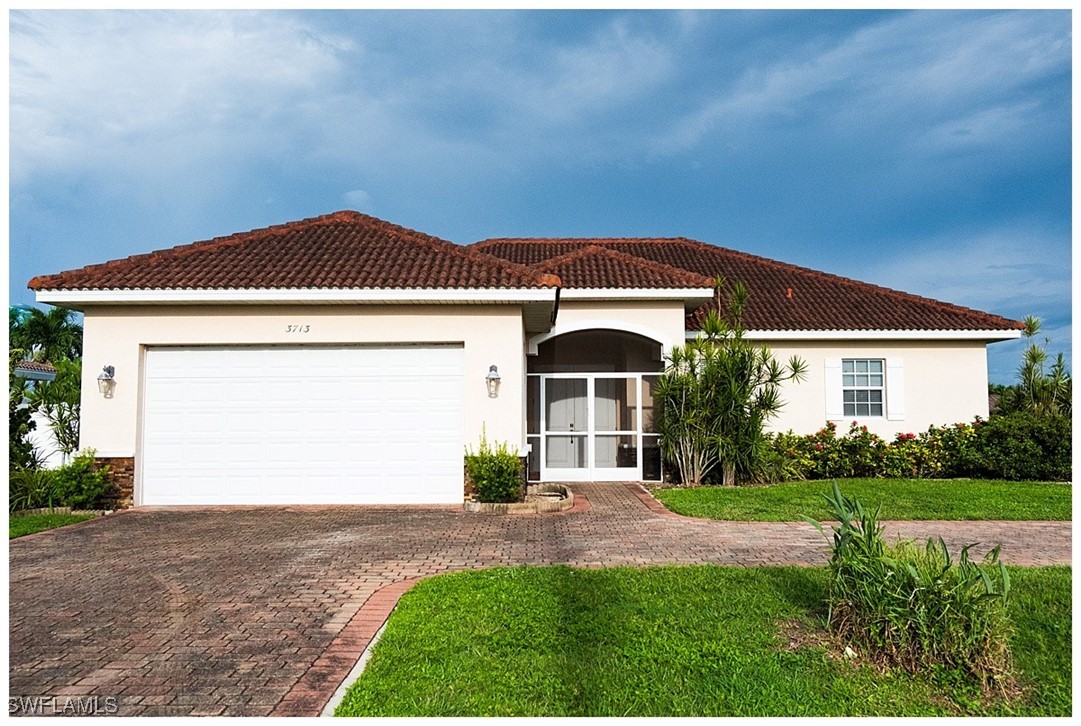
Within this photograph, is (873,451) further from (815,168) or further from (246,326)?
(246,326)

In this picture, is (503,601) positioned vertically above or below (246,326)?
below

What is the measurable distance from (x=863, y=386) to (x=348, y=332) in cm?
1222

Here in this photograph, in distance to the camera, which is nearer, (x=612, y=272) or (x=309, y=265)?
(x=309, y=265)

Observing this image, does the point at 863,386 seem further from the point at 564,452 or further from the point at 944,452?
the point at 564,452

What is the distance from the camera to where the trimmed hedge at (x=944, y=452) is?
15469mm

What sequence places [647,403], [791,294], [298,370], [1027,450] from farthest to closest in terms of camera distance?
[791,294] < [647,403] < [1027,450] < [298,370]

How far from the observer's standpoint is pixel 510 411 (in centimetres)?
1209

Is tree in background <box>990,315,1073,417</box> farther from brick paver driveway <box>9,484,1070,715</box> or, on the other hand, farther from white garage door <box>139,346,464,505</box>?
white garage door <box>139,346,464,505</box>

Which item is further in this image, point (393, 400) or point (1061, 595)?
point (393, 400)

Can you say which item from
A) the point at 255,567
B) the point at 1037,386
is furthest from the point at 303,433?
the point at 1037,386

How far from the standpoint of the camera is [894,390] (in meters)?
16.7

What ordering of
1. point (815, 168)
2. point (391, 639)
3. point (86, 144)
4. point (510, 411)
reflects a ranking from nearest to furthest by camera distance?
1. point (391, 639)
2. point (510, 411)
3. point (86, 144)
4. point (815, 168)

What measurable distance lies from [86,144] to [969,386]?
20.3 meters

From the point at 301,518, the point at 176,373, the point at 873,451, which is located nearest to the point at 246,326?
the point at 176,373
